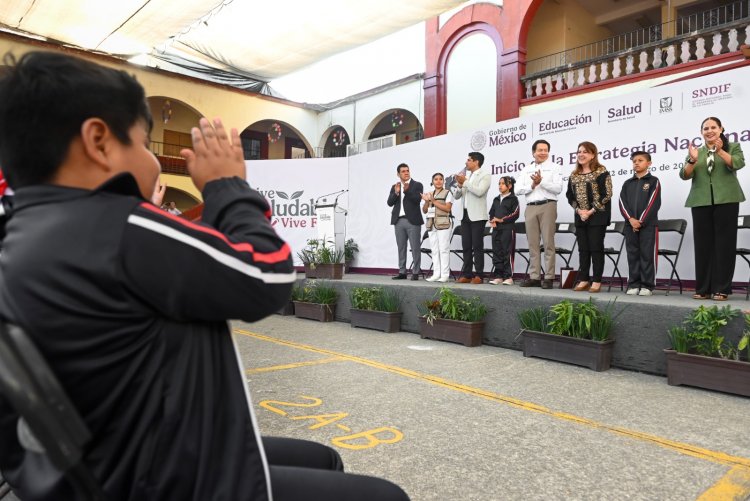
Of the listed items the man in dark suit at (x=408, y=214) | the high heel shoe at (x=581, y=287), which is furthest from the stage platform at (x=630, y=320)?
the man in dark suit at (x=408, y=214)

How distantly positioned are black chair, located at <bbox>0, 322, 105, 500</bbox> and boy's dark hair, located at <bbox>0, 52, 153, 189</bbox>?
288 mm

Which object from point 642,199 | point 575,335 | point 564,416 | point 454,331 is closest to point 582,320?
point 575,335

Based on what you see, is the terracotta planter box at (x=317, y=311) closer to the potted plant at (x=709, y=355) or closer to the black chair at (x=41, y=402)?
the potted plant at (x=709, y=355)

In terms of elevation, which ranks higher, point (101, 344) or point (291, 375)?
point (101, 344)

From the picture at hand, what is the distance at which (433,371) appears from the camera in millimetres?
4461

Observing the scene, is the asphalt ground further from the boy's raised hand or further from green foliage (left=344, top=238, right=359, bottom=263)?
green foliage (left=344, top=238, right=359, bottom=263)

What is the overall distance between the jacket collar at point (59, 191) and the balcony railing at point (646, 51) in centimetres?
1273

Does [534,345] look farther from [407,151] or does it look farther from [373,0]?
[373,0]

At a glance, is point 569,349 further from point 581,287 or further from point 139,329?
point 139,329

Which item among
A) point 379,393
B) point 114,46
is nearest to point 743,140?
point 379,393

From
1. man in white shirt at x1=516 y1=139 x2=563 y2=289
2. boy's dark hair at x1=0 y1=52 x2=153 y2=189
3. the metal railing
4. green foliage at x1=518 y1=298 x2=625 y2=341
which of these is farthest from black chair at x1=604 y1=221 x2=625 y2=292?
the metal railing

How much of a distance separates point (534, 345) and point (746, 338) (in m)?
1.71

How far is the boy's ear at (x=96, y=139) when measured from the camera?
0.86 metres

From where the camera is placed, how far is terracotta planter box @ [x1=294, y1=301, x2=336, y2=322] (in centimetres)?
789
